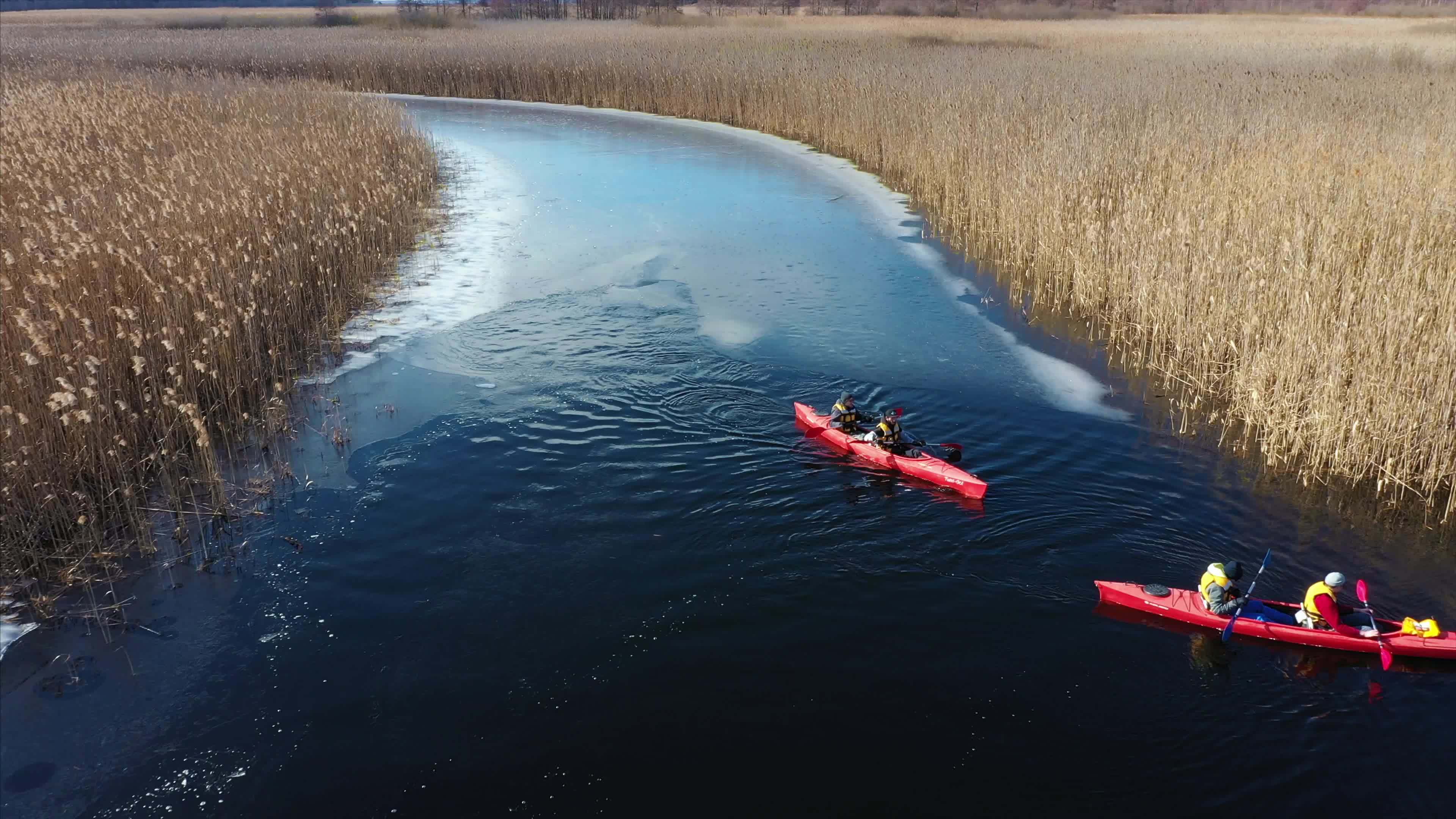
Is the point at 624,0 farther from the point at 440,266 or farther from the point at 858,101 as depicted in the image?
the point at 440,266

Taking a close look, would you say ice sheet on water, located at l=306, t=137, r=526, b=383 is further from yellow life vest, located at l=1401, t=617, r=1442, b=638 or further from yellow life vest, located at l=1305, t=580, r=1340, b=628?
yellow life vest, located at l=1401, t=617, r=1442, b=638

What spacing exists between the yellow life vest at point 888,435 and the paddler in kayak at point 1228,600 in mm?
2830

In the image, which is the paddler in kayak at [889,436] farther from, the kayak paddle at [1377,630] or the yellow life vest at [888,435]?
the kayak paddle at [1377,630]

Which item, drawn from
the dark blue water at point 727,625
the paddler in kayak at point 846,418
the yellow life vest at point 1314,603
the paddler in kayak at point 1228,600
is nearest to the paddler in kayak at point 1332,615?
the yellow life vest at point 1314,603

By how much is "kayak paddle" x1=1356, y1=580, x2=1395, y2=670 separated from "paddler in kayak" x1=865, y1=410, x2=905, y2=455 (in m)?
3.54

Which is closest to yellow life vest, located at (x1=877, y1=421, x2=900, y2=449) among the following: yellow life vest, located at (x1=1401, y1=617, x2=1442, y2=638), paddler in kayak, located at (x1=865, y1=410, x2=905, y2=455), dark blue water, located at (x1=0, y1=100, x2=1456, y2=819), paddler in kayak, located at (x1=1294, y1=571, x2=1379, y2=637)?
paddler in kayak, located at (x1=865, y1=410, x2=905, y2=455)

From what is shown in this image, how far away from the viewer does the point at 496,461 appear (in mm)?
8586

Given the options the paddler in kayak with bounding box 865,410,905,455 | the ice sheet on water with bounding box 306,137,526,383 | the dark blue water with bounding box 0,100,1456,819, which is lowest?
the dark blue water with bounding box 0,100,1456,819

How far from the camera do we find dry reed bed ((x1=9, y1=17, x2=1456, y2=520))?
8.16 metres

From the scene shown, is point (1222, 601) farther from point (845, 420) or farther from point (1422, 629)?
point (845, 420)

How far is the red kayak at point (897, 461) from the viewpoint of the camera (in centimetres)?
789

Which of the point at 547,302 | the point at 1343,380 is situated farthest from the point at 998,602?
the point at 547,302

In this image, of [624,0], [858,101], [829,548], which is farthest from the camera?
[624,0]

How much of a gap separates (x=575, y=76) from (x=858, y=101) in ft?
42.9
